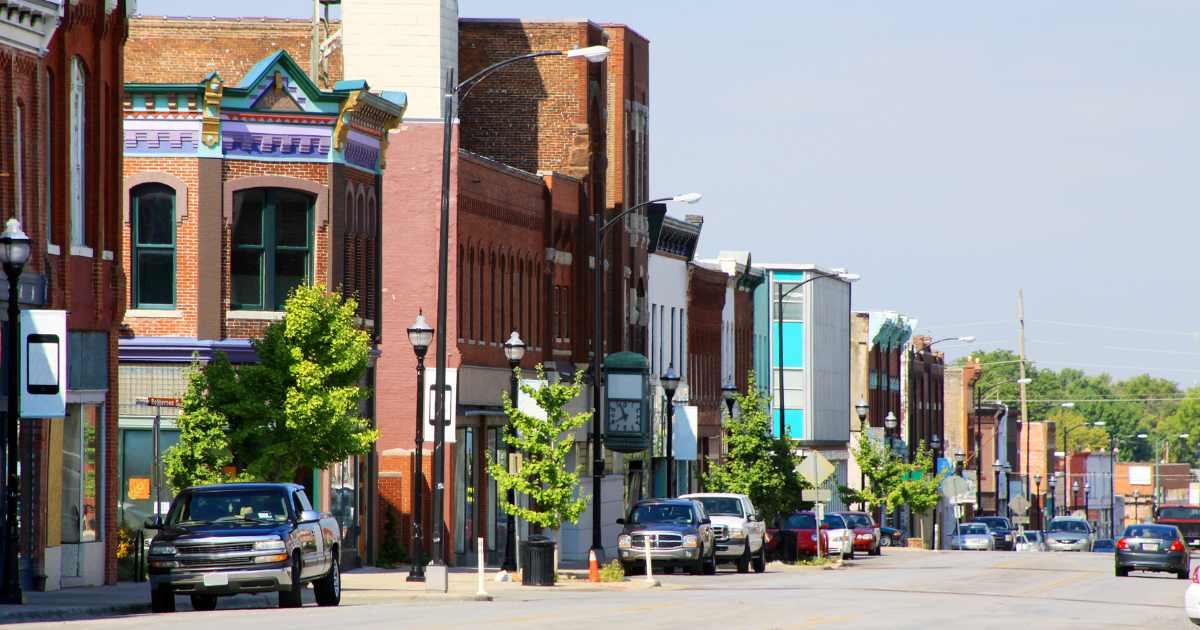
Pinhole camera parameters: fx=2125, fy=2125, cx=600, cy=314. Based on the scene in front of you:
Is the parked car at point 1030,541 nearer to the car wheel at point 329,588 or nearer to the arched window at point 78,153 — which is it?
the arched window at point 78,153

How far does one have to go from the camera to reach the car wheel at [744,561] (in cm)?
5070

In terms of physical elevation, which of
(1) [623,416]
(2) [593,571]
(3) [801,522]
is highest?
(1) [623,416]

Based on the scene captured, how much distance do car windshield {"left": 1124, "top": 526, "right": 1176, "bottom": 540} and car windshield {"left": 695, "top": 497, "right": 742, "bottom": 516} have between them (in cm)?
967

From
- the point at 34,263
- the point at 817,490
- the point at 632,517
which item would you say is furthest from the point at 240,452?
the point at 817,490

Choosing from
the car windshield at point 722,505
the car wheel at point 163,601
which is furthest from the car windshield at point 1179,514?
the car wheel at point 163,601

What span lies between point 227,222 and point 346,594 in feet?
36.0

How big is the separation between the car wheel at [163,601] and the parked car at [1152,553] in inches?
1166

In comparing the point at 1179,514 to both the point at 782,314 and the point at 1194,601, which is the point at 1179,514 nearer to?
the point at 782,314

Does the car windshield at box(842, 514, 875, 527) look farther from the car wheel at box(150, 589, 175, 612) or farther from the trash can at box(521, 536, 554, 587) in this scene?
the car wheel at box(150, 589, 175, 612)

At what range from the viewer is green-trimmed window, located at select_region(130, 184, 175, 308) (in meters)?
41.7

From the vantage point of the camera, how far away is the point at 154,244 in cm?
4184

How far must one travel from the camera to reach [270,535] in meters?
27.9

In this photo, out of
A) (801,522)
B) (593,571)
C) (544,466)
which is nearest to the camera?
(593,571)

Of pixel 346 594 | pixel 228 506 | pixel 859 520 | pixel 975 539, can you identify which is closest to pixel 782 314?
pixel 975 539
